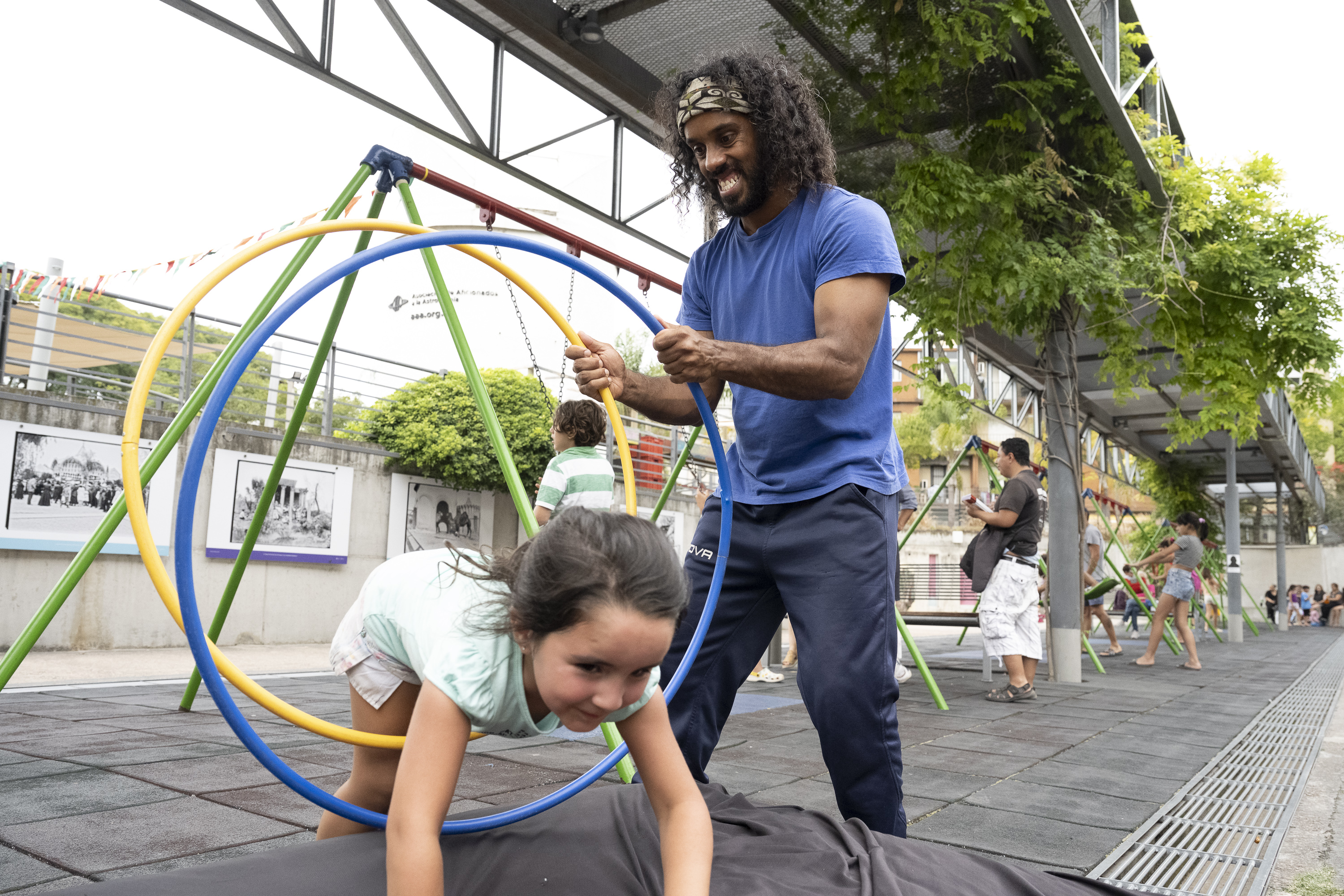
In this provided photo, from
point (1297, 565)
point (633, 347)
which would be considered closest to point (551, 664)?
point (633, 347)

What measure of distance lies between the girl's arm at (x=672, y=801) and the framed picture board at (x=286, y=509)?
7003mm

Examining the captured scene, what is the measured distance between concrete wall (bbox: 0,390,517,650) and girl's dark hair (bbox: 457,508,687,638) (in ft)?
21.9

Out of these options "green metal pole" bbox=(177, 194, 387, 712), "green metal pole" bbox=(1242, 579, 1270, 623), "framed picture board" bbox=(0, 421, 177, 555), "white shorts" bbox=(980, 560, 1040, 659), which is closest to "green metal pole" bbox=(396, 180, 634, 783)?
"green metal pole" bbox=(177, 194, 387, 712)

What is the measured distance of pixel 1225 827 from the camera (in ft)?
8.47

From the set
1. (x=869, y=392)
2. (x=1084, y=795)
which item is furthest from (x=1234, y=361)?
(x=869, y=392)

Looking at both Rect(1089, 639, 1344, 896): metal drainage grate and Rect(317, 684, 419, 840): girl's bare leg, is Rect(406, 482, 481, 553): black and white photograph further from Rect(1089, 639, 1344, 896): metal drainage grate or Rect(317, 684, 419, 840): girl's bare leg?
Rect(317, 684, 419, 840): girl's bare leg

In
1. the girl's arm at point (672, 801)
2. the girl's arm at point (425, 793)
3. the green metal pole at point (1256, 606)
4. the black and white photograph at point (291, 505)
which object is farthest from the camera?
the green metal pole at point (1256, 606)

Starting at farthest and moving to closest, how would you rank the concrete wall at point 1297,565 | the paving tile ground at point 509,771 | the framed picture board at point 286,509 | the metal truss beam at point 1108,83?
the concrete wall at point 1297,565 < the framed picture board at point 286,509 < the metal truss beam at point 1108,83 < the paving tile ground at point 509,771

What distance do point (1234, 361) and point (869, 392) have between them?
6.64 metres

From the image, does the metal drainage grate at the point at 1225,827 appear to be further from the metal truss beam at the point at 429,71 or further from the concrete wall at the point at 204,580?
the concrete wall at the point at 204,580

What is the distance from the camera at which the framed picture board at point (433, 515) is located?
917 centimetres

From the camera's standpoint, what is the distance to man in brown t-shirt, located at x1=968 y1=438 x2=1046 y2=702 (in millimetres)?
5527

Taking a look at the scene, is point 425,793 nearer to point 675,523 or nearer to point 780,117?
point 780,117

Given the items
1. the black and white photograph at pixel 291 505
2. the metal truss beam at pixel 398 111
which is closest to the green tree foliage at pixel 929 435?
the black and white photograph at pixel 291 505
